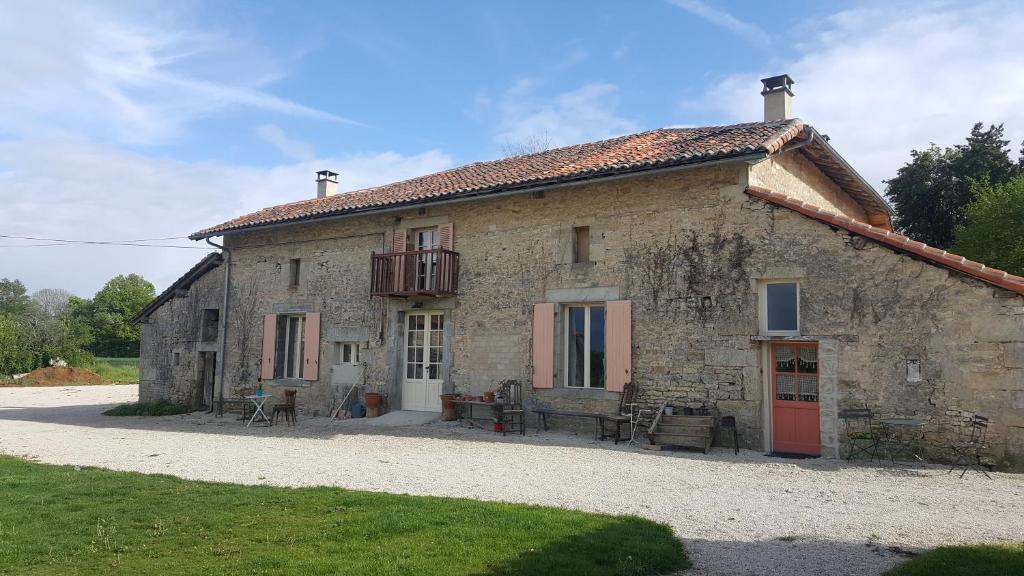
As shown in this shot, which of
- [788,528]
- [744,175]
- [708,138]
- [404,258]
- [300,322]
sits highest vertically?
[708,138]

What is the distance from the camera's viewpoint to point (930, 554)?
14.8ft

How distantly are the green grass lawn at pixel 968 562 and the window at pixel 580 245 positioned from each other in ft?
24.9

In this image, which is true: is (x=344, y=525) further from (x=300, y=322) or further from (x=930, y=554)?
(x=300, y=322)

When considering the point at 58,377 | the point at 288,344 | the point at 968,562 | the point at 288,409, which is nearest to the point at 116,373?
the point at 58,377

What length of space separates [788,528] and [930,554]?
1.09 m

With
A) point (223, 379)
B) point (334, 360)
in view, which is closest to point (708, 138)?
point (334, 360)

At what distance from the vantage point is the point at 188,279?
17109 millimetres

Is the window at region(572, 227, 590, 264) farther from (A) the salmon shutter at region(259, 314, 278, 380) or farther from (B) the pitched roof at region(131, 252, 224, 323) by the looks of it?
(B) the pitched roof at region(131, 252, 224, 323)

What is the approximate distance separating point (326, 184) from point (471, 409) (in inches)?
395

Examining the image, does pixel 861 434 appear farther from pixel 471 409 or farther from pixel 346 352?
pixel 346 352

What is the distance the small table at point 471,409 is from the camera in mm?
11297

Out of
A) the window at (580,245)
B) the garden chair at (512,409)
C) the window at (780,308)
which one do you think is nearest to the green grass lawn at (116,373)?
the garden chair at (512,409)

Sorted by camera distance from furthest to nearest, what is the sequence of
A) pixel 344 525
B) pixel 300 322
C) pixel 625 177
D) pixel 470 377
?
pixel 300 322
pixel 470 377
pixel 625 177
pixel 344 525

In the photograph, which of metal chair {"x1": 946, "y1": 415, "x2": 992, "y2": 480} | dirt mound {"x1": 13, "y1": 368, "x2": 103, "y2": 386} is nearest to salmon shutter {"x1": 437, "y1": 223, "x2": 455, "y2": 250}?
metal chair {"x1": 946, "y1": 415, "x2": 992, "y2": 480}
